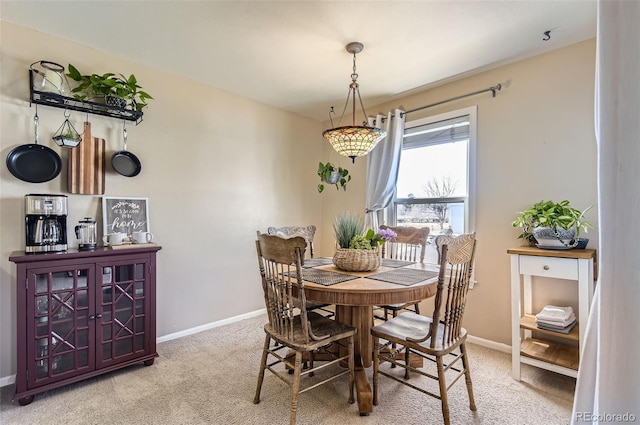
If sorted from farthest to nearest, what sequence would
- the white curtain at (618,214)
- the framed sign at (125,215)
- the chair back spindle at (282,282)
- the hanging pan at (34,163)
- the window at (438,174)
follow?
the window at (438,174)
the framed sign at (125,215)
the hanging pan at (34,163)
the chair back spindle at (282,282)
the white curtain at (618,214)

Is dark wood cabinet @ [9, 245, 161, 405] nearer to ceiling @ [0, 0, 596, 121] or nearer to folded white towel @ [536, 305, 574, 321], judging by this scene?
ceiling @ [0, 0, 596, 121]

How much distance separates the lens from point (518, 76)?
2666 mm

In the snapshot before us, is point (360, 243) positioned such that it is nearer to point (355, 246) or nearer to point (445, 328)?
point (355, 246)

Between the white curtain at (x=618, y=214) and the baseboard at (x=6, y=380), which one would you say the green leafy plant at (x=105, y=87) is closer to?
the baseboard at (x=6, y=380)

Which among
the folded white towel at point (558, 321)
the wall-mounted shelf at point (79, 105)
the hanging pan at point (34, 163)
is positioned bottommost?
the folded white towel at point (558, 321)

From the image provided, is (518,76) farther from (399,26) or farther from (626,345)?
(626,345)

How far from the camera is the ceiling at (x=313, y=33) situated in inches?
77.9

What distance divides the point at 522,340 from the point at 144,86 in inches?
150

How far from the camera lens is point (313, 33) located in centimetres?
224

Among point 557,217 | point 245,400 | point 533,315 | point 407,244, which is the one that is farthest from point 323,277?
point 533,315

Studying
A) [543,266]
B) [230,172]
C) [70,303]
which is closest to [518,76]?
[543,266]

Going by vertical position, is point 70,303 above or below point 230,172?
below

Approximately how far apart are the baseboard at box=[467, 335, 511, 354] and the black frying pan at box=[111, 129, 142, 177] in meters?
3.41

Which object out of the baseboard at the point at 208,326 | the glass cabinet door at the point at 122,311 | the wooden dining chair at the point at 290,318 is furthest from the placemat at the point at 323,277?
the baseboard at the point at 208,326
